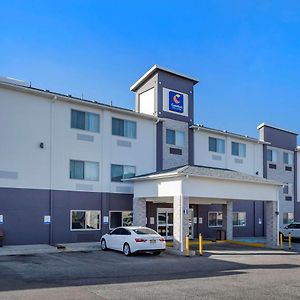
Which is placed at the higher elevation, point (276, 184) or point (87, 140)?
point (87, 140)

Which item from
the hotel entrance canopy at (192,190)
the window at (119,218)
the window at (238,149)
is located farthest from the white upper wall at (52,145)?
the window at (238,149)

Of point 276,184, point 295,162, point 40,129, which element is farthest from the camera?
point 295,162

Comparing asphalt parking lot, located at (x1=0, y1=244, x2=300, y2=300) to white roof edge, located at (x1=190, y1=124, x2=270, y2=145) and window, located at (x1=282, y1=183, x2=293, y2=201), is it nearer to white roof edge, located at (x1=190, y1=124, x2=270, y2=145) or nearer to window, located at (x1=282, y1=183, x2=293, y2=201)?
white roof edge, located at (x1=190, y1=124, x2=270, y2=145)

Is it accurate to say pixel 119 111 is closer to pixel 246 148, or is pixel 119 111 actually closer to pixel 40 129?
pixel 40 129

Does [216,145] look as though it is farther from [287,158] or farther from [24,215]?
[24,215]

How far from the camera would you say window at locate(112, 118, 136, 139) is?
2759 centimetres

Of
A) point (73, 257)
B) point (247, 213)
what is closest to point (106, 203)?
point (73, 257)

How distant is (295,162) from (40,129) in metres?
26.9

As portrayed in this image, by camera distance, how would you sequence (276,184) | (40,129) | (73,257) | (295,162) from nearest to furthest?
1. (73,257)
2. (40,129)
3. (276,184)
4. (295,162)

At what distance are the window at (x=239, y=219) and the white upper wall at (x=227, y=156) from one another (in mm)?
3519

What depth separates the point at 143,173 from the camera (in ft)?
93.9

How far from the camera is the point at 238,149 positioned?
35812 millimetres

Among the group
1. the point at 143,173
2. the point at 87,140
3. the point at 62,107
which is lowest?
the point at 143,173

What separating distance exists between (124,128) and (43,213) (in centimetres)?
754
